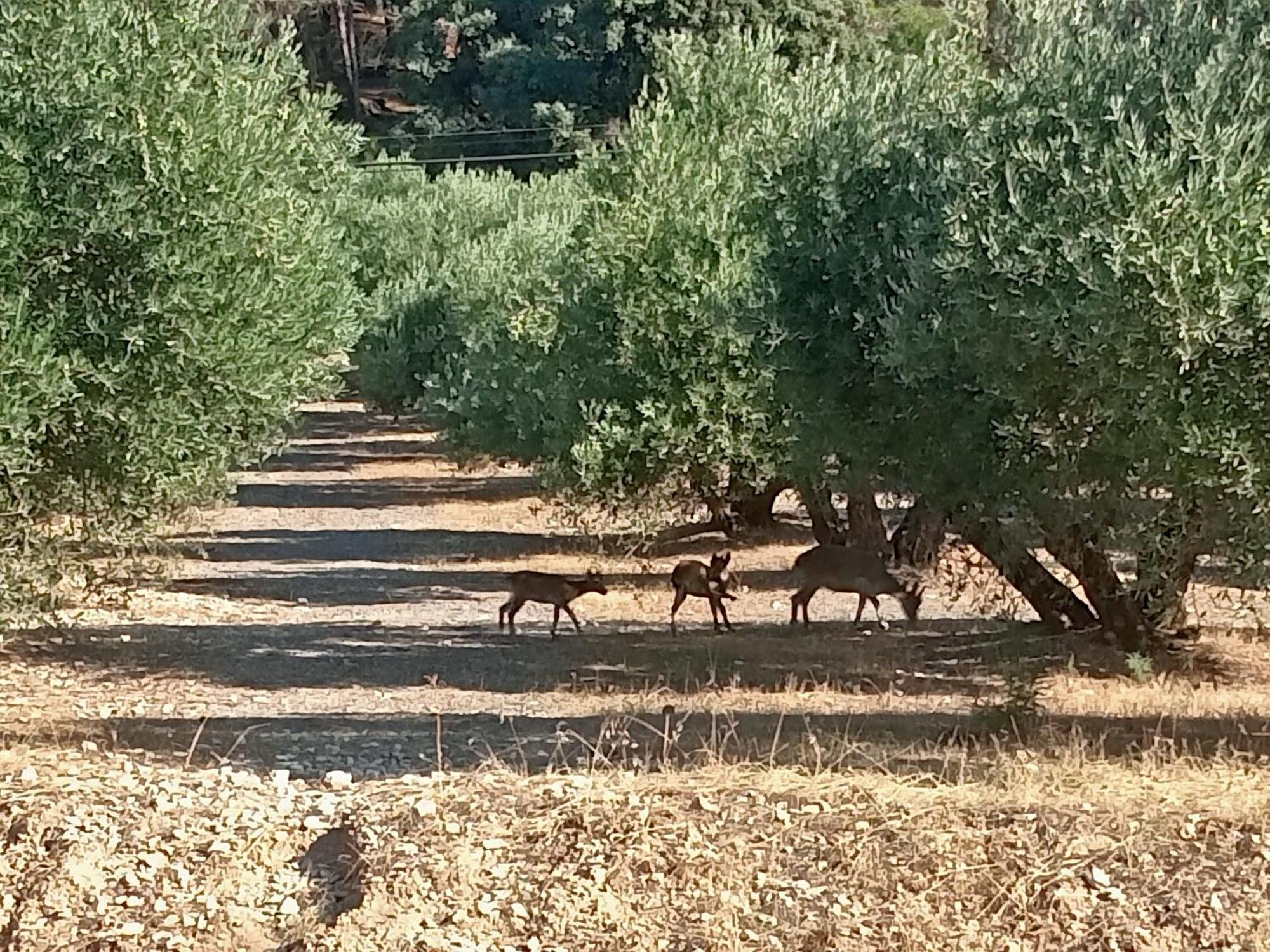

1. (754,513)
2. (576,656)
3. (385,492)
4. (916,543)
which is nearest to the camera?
(576,656)

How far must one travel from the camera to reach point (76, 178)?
1112 cm

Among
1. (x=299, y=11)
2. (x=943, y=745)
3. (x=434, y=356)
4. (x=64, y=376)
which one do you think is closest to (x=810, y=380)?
(x=943, y=745)

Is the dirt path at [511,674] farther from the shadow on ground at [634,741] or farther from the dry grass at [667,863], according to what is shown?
the dry grass at [667,863]

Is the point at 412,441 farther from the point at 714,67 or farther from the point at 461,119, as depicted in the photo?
the point at 714,67

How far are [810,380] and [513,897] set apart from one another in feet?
20.3

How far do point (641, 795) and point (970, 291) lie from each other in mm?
3697

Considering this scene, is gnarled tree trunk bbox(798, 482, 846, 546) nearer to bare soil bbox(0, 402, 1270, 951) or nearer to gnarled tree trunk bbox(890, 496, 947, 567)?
gnarled tree trunk bbox(890, 496, 947, 567)

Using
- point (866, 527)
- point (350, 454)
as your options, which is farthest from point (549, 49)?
point (866, 527)

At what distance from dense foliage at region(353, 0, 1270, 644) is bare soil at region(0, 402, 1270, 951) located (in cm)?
143

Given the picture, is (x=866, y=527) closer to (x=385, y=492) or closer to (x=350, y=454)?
(x=385, y=492)

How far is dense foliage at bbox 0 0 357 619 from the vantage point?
36.1 ft

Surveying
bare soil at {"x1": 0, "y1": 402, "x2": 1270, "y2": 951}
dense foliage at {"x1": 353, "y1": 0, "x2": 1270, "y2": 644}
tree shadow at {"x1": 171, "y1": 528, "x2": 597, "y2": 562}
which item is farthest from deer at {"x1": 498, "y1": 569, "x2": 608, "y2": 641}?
tree shadow at {"x1": 171, "y1": 528, "x2": 597, "y2": 562}

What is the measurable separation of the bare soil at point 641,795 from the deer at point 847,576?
31.2 inches

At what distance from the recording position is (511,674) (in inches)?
613
